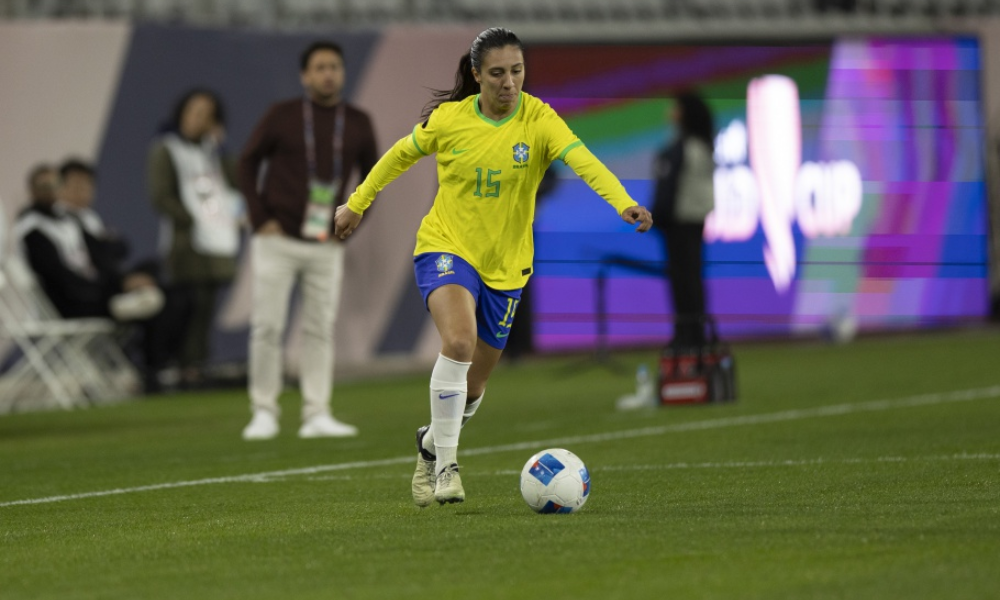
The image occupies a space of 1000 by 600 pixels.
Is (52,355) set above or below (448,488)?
below

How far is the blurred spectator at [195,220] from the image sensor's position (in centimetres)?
1620

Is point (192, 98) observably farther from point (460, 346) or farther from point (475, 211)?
point (460, 346)

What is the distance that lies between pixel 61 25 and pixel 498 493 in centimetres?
1186

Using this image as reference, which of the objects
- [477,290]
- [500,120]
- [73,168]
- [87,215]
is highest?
[500,120]

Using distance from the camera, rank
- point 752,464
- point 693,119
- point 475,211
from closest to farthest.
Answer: point 475,211
point 752,464
point 693,119

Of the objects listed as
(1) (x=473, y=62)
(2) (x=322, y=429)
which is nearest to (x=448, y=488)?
(1) (x=473, y=62)

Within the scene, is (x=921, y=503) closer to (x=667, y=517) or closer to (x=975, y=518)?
(x=975, y=518)

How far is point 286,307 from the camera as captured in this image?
11.6m

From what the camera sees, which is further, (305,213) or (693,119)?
(693,119)

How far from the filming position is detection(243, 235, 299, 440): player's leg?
37.5 ft

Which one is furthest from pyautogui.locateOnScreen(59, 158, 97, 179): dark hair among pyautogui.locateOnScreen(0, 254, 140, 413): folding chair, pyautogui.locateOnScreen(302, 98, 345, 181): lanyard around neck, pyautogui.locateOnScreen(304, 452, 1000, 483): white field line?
pyautogui.locateOnScreen(304, 452, 1000, 483): white field line

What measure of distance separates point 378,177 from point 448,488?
1.35 meters

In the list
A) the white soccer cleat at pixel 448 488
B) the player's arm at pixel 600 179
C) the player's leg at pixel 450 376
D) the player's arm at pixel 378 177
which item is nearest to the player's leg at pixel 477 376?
the player's leg at pixel 450 376

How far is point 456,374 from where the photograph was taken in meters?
7.16
